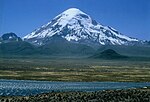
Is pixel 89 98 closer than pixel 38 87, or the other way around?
pixel 89 98

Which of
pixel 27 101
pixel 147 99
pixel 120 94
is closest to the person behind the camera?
pixel 27 101

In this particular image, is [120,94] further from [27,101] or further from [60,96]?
[27,101]

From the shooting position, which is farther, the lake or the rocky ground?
the lake

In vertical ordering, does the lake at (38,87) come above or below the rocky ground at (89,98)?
above

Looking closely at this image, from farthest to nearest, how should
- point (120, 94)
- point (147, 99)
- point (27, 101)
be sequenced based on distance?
point (120, 94), point (147, 99), point (27, 101)

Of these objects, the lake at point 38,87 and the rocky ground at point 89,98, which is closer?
the rocky ground at point 89,98

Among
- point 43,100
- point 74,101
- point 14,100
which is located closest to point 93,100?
point 74,101

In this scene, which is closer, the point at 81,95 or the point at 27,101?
the point at 27,101

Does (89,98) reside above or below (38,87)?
below

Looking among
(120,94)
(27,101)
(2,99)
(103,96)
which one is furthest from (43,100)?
(120,94)

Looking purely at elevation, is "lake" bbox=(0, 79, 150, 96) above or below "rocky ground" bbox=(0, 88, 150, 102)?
above
